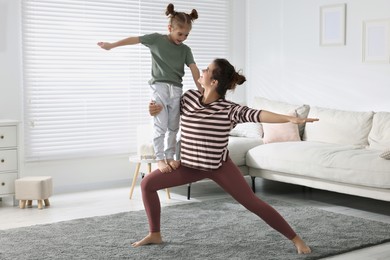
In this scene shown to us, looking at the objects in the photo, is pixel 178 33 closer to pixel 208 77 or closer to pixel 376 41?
pixel 208 77

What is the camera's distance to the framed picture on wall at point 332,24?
6.50m

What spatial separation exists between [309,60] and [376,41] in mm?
912

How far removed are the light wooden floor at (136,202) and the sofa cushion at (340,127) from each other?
508 mm

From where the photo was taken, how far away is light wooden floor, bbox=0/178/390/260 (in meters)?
5.18

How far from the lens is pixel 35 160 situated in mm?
6250

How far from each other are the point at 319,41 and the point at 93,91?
231cm

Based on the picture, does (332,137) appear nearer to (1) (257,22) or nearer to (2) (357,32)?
(2) (357,32)

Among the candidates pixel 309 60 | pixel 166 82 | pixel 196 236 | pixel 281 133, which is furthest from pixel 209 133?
pixel 309 60

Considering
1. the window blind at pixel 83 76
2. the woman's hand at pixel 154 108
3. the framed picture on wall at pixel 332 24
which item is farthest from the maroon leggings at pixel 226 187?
the framed picture on wall at pixel 332 24

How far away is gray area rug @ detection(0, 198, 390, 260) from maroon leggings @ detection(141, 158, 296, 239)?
208mm

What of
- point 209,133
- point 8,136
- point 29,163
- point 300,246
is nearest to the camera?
point 209,133

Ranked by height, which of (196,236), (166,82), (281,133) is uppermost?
(166,82)

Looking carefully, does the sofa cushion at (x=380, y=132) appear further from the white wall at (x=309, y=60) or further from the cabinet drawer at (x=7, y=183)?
the cabinet drawer at (x=7, y=183)

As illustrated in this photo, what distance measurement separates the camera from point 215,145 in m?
3.86
